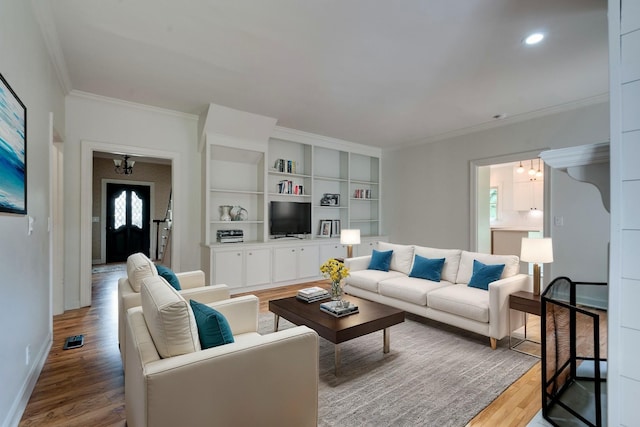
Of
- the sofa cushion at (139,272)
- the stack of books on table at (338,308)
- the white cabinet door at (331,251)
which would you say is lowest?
the stack of books on table at (338,308)

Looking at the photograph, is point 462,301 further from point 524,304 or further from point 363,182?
point 363,182

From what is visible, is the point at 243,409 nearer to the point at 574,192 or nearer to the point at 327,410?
the point at 327,410

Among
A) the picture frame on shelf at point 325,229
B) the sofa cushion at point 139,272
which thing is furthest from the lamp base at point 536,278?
the picture frame on shelf at point 325,229

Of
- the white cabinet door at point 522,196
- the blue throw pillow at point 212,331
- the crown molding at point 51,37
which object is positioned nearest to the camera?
the blue throw pillow at point 212,331

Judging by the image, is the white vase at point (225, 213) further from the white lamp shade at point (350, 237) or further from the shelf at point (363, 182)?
the shelf at point (363, 182)

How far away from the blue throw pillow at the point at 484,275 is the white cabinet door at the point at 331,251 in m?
2.80

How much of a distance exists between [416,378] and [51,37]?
13.0 ft

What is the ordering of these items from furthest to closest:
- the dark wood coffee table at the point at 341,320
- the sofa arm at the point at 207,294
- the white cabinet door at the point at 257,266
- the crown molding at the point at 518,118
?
the white cabinet door at the point at 257,266, the crown molding at the point at 518,118, the sofa arm at the point at 207,294, the dark wood coffee table at the point at 341,320

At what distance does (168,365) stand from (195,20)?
2379mm

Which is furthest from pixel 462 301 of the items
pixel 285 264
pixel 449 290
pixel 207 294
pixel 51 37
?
pixel 51 37

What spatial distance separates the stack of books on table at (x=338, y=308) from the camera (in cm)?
264

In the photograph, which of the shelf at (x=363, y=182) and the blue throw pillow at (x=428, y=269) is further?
the shelf at (x=363, y=182)

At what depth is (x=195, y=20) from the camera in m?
2.38

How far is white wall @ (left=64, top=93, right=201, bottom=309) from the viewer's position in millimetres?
3871
